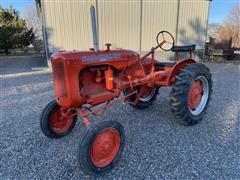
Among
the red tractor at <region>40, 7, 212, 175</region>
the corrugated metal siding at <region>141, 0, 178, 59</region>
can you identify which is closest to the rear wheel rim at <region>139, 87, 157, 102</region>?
the red tractor at <region>40, 7, 212, 175</region>

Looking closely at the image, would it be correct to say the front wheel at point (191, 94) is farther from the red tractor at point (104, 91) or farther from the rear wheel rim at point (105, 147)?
the rear wheel rim at point (105, 147)

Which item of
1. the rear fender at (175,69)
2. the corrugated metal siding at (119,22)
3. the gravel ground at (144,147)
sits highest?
the corrugated metal siding at (119,22)

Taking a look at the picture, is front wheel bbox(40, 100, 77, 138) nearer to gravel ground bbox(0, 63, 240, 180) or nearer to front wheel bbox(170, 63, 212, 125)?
gravel ground bbox(0, 63, 240, 180)

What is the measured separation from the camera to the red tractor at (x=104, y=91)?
6.93 ft

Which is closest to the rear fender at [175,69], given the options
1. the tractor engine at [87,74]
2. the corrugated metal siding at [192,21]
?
the tractor engine at [87,74]

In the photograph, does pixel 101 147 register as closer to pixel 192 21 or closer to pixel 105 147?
pixel 105 147

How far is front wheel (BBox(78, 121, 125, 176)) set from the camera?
1.95m

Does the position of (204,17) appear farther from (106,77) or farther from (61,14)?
(106,77)

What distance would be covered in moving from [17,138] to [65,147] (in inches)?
30.0

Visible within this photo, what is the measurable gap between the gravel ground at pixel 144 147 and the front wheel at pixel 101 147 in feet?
0.42

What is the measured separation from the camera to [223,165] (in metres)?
2.21

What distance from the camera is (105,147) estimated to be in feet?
7.07

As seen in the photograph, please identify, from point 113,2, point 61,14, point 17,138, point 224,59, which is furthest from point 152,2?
point 17,138

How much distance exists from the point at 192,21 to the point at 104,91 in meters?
8.30
